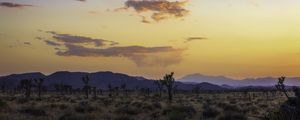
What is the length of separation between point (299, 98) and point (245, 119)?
1079cm

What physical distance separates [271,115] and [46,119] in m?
13.2

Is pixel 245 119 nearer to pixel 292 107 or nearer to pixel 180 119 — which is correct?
pixel 180 119

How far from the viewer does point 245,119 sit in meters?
26.5

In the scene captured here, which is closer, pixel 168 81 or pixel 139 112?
pixel 139 112

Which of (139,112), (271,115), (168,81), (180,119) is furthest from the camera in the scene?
(168,81)

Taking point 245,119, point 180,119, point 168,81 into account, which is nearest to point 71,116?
point 180,119

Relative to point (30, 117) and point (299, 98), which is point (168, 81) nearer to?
point (30, 117)

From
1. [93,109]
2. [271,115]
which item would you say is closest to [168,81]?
[93,109]

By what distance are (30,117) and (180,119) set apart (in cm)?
866

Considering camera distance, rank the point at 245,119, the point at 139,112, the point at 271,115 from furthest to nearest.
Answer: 1. the point at 139,112
2. the point at 245,119
3. the point at 271,115

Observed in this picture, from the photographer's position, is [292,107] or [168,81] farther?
[168,81]

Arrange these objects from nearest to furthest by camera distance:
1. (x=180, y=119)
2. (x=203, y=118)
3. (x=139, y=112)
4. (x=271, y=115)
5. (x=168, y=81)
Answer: (x=271, y=115) < (x=180, y=119) < (x=203, y=118) < (x=139, y=112) < (x=168, y=81)

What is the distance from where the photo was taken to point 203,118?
28.2m

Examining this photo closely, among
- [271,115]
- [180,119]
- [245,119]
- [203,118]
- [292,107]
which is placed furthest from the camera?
[203,118]
